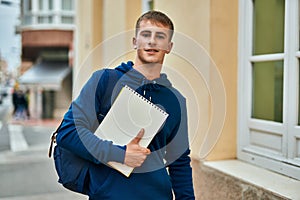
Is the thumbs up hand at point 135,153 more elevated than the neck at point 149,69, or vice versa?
the neck at point 149,69

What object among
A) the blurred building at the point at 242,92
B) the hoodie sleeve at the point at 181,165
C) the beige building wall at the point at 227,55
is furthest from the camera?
the beige building wall at the point at 227,55

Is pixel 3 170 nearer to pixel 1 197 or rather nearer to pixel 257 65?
pixel 1 197

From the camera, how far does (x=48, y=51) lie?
2166 cm

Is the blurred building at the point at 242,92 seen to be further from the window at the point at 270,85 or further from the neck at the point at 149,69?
the neck at the point at 149,69

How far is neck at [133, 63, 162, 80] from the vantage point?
1.93 metres

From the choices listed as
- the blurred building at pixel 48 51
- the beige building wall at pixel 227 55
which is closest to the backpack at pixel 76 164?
the beige building wall at pixel 227 55

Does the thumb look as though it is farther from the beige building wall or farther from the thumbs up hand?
the beige building wall

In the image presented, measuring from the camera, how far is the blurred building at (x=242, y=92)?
290 centimetres

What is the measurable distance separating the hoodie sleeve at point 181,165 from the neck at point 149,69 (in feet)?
0.74

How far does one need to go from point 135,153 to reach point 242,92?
6.41 ft

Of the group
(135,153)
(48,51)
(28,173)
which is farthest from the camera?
(48,51)

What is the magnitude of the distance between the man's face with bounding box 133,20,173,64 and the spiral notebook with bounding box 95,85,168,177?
172 millimetres

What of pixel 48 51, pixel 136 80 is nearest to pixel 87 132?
pixel 136 80

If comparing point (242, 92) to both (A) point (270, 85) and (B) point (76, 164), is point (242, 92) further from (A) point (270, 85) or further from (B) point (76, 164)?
(B) point (76, 164)
